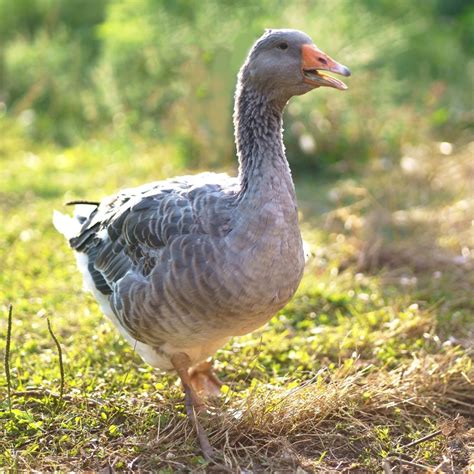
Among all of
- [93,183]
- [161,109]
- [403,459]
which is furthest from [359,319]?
[161,109]

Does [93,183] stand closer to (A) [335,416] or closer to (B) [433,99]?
(B) [433,99]

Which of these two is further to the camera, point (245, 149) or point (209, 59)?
point (209, 59)

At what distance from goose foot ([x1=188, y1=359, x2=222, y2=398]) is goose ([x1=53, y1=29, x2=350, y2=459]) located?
26 cm

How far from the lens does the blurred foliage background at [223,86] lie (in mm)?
8977

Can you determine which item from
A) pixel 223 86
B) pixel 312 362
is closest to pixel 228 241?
pixel 312 362

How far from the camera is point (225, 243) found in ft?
12.7

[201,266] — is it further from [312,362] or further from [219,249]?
[312,362]

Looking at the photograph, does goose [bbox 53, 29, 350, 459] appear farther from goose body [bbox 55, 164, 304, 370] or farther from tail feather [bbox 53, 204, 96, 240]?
Answer: tail feather [bbox 53, 204, 96, 240]

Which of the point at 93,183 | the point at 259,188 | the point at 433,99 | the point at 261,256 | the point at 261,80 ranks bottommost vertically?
the point at 93,183

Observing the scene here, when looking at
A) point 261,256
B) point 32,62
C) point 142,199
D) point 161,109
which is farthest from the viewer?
point 32,62

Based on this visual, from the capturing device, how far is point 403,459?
399 centimetres

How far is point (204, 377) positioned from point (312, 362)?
72cm

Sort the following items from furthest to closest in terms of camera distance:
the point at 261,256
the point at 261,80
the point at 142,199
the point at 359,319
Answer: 1. the point at 359,319
2. the point at 142,199
3. the point at 261,80
4. the point at 261,256

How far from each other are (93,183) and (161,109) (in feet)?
5.29
